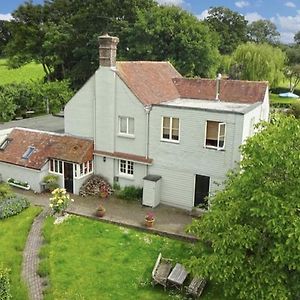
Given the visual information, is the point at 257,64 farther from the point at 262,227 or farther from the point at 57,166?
the point at 262,227

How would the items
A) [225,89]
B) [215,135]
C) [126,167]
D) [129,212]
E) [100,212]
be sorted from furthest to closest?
[225,89] < [126,167] < [129,212] < [215,135] < [100,212]

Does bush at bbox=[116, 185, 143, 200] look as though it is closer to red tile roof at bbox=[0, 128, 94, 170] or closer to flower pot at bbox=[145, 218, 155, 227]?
red tile roof at bbox=[0, 128, 94, 170]

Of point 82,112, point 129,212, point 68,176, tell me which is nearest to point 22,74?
point 82,112

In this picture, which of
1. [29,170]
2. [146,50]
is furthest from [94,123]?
[146,50]

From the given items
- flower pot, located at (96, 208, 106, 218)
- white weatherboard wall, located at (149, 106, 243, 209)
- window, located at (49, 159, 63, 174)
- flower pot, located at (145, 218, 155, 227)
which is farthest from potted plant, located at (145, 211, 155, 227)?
window, located at (49, 159, 63, 174)

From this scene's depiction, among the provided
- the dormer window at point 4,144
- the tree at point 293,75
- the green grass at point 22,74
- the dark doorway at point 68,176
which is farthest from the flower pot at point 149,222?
the tree at point 293,75

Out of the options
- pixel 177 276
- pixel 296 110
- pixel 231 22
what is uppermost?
pixel 231 22

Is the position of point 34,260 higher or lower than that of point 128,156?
lower
